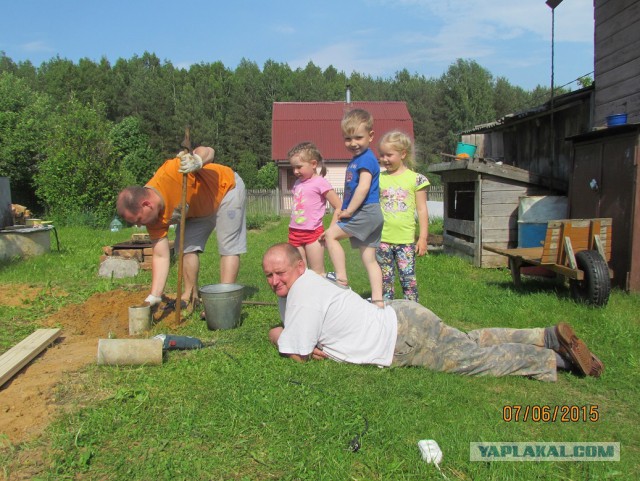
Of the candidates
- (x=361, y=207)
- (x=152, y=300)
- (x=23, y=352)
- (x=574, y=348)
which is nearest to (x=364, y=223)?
(x=361, y=207)

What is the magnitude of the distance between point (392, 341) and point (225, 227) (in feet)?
7.59

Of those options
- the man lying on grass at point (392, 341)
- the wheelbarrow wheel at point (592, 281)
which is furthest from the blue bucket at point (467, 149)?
the man lying on grass at point (392, 341)

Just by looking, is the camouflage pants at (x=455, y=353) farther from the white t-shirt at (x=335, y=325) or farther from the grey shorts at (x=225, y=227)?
the grey shorts at (x=225, y=227)

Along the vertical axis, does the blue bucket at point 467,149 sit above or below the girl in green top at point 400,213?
above

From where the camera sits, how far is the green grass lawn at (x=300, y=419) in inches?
91.5

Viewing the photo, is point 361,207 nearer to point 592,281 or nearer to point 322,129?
point 592,281

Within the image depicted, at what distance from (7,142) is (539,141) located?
64.6ft

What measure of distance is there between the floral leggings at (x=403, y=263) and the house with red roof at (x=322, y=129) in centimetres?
2127

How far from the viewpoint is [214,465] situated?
7.66 ft

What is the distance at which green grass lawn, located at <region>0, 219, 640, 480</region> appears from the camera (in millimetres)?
2324

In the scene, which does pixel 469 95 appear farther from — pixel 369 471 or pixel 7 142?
pixel 369 471

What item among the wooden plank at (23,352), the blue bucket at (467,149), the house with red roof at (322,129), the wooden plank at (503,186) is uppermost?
the house with red roof at (322,129)

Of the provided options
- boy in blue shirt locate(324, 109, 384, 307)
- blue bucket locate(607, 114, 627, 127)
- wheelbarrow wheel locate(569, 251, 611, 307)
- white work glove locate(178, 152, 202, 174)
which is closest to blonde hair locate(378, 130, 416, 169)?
boy in blue shirt locate(324, 109, 384, 307)

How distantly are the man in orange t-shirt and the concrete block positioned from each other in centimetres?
272
